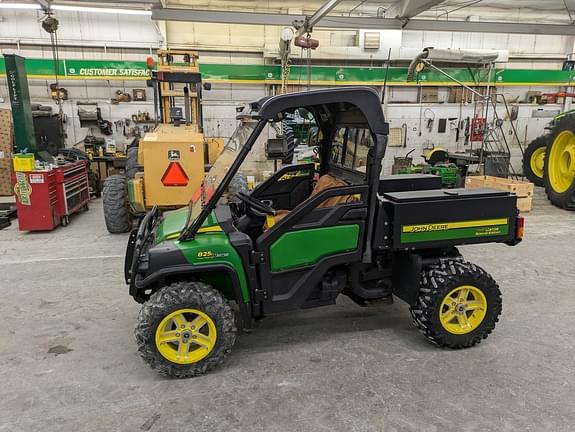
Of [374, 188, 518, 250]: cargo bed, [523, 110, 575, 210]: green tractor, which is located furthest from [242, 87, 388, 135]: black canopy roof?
[523, 110, 575, 210]: green tractor

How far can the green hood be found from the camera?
2787mm

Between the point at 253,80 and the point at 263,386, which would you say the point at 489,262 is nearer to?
the point at 263,386

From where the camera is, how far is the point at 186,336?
8.61 ft

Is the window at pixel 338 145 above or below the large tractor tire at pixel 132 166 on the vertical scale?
above

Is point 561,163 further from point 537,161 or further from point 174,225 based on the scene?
point 174,225

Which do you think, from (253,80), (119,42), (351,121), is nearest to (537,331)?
(351,121)

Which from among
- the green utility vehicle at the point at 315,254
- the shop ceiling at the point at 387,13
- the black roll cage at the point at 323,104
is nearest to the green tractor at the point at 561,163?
the shop ceiling at the point at 387,13

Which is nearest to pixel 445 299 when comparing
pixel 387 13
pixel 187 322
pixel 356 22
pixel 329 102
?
pixel 329 102

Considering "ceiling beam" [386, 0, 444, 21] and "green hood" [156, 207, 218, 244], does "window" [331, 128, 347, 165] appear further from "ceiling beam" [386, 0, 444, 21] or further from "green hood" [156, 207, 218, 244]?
"ceiling beam" [386, 0, 444, 21]

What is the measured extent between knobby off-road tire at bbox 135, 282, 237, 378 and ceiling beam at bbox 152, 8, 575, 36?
7.18 m

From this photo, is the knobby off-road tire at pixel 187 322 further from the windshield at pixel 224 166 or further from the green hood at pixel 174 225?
the windshield at pixel 224 166

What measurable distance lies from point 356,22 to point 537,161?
17.0 feet

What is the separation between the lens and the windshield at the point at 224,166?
8.94 ft

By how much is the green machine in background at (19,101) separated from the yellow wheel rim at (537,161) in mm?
10078
